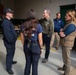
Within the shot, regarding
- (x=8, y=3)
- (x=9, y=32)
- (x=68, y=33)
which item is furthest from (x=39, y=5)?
(x=68, y=33)

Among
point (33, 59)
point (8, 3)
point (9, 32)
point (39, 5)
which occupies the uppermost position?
point (8, 3)

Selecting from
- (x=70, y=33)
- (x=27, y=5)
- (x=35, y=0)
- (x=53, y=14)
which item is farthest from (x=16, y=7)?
(x=70, y=33)

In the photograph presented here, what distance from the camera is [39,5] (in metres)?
14.6

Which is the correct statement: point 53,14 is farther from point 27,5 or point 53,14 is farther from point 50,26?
point 50,26

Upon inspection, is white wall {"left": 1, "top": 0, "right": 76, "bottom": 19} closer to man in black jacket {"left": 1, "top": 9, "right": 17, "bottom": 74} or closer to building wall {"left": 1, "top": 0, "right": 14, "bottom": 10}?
building wall {"left": 1, "top": 0, "right": 14, "bottom": 10}

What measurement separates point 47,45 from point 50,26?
63 cm

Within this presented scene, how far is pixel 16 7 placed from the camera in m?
18.6

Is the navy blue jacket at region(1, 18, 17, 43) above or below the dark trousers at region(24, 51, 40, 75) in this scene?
above

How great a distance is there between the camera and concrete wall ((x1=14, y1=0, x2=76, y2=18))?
489 inches

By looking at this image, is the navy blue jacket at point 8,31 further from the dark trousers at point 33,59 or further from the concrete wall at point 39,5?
the concrete wall at point 39,5

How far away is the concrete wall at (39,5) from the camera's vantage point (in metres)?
12.4

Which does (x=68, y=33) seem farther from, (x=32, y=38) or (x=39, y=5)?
(x=39, y=5)

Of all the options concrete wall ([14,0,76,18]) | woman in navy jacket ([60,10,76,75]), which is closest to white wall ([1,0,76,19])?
concrete wall ([14,0,76,18])

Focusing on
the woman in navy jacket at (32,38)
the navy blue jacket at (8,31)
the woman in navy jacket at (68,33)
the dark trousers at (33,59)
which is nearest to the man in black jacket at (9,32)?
the navy blue jacket at (8,31)
